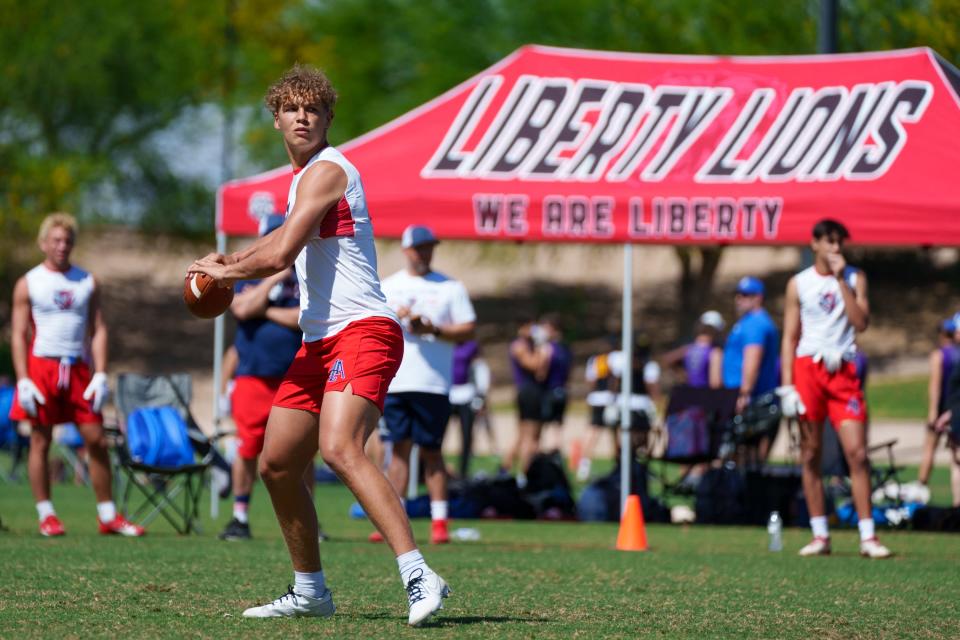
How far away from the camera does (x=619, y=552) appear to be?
9.92m

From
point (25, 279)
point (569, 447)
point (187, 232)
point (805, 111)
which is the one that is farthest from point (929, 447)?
point (187, 232)

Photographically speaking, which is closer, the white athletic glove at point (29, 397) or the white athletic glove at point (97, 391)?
the white athletic glove at point (29, 397)

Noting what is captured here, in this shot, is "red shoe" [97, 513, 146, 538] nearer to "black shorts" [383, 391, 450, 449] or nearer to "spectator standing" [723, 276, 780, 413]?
"black shorts" [383, 391, 450, 449]

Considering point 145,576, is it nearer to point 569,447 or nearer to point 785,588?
point 785,588

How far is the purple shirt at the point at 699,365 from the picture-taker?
694 inches

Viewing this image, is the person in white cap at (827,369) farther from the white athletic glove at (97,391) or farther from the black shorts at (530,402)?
the black shorts at (530,402)

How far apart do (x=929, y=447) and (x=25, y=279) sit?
8.55 m

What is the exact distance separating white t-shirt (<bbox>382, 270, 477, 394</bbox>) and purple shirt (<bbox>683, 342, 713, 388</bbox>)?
7.10 meters

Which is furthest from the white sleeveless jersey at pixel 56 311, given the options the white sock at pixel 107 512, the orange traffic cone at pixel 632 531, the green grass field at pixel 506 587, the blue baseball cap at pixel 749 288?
the blue baseball cap at pixel 749 288

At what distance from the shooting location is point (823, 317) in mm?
9898

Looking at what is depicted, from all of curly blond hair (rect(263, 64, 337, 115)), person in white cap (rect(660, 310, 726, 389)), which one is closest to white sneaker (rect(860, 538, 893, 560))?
curly blond hair (rect(263, 64, 337, 115))

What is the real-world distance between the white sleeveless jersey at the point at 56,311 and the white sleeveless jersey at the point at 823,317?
4877 mm

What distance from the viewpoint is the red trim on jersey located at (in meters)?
5.89

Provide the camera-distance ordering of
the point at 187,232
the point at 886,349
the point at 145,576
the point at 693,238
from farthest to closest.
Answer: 1. the point at 187,232
2. the point at 886,349
3. the point at 693,238
4. the point at 145,576
